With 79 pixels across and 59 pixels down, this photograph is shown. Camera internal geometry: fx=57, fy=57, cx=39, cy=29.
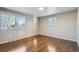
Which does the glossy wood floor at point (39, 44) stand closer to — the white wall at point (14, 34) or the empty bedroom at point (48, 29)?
the empty bedroom at point (48, 29)

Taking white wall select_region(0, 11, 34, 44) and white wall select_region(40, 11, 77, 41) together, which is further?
white wall select_region(0, 11, 34, 44)

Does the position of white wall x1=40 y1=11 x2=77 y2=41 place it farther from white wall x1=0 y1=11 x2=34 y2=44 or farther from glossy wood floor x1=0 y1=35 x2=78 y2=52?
white wall x1=0 y1=11 x2=34 y2=44

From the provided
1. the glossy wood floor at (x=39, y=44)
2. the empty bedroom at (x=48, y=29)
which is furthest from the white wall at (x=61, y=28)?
the glossy wood floor at (x=39, y=44)

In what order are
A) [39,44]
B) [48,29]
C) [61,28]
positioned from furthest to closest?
[39,44]
[61,28]
[48,29]

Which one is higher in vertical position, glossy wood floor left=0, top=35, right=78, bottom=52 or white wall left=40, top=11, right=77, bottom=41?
white wall left=40, top=11, right=77, bottom=41

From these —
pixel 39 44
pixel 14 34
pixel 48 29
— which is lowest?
pixel 39 44

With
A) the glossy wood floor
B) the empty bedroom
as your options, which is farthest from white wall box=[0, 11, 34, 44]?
the glossy wood floor

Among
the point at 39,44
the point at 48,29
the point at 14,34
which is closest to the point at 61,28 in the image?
the point at 48,29

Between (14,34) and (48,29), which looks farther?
(14,34)

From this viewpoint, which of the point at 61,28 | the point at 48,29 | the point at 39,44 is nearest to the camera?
the point at 48,29

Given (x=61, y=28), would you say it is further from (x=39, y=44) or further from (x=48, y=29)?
(x=39, y=44)

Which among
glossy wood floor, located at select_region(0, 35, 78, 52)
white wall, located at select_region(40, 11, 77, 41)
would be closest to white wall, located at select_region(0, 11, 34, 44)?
glossy wood floor, located at select_region(0, 35, 78, 52)
